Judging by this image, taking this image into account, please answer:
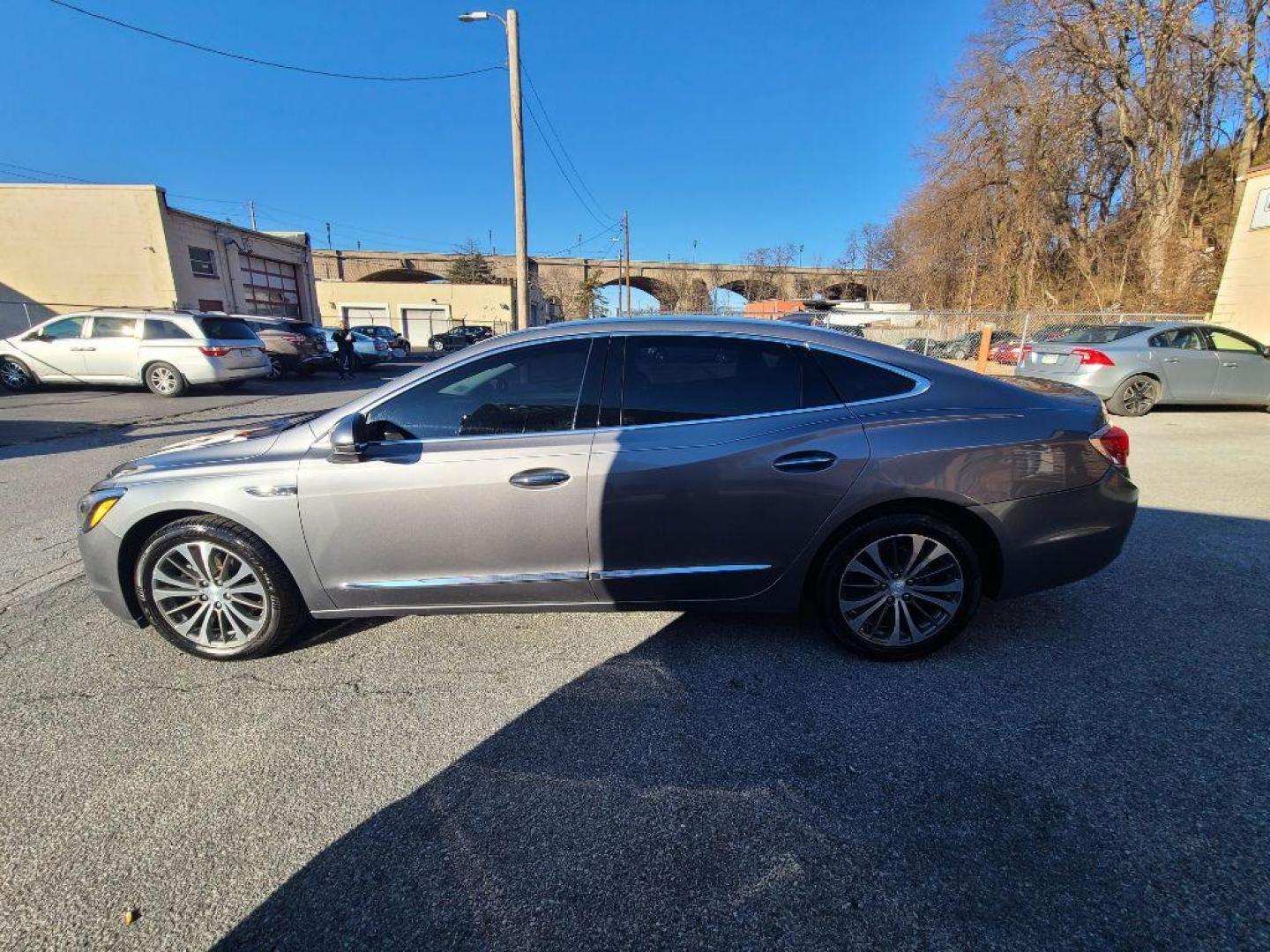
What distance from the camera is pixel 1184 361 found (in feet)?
30.7

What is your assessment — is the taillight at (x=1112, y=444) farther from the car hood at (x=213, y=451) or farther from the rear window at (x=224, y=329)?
the rear window at (x=224, y=329)

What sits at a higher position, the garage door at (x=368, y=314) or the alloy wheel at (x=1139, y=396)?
the garage door at (x=368, y=314)

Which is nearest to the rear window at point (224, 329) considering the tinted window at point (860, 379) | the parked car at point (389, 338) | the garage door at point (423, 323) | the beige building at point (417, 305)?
the tinted window at point (860, 379)

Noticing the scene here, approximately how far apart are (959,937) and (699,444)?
1797mm

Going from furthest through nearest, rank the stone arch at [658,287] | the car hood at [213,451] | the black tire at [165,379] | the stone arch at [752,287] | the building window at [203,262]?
1. the stone arch at [658,287]
2. the stone arch at [752,287]
3. the building window at [203,262]
4. the black tire at [165,379]
5. the car hood at [213,451]

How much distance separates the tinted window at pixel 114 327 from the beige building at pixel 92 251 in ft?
34.3

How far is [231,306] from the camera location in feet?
77.3

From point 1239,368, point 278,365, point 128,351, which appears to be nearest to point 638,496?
point 1239,368

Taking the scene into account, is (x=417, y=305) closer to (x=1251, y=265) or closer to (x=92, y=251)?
(x=92, y=251)

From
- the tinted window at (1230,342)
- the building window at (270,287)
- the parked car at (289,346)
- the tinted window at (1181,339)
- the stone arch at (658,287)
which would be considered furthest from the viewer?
the stone arch at (658,287)

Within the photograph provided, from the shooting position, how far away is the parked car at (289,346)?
15578mm

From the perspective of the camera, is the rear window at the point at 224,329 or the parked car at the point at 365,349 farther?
the parked car at the point at 365,349

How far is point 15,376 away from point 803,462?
55.5 ft

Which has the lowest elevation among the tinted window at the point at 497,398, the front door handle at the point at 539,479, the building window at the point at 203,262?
the front door handle at the point at 539,479
